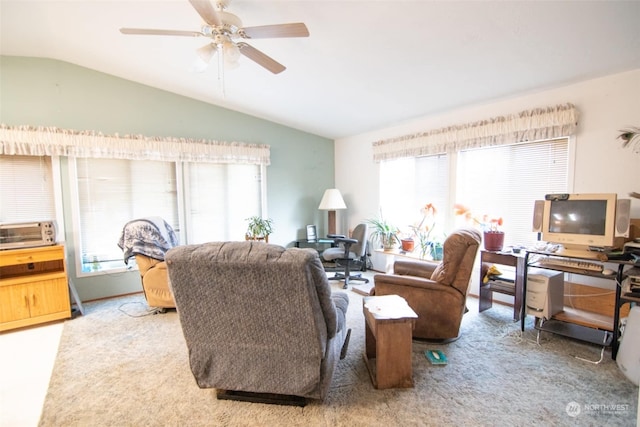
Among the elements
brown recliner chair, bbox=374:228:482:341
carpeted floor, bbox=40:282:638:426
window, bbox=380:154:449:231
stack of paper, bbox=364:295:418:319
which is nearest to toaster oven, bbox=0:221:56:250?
carpeted floor, bbox=40:282:638:426

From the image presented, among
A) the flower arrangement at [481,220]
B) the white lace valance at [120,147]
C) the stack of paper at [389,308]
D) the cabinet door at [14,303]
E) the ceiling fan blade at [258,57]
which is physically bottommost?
the cabinet door at [14,303]

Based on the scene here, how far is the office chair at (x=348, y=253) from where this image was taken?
3.85 metres

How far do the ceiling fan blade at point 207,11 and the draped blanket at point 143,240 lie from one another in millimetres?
2289

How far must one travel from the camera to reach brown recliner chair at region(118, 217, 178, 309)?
3020 millimetres

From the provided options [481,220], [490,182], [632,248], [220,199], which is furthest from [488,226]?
[220,199]

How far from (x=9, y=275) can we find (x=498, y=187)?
5.37 metres

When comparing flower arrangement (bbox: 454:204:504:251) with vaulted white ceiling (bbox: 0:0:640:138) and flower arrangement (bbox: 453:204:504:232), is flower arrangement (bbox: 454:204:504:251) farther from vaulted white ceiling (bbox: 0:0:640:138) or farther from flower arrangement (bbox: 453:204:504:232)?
vaulted white ceiling (bbox: 0:0:640:138)

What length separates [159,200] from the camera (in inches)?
153

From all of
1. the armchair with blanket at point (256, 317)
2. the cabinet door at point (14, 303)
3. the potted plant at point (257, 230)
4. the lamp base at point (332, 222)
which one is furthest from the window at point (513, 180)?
the cabinet door at point (14, 303)

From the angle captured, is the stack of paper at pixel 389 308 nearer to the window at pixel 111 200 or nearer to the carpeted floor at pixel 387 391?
the carpeted floor at pixel 387 391

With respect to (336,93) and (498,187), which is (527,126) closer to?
(498,187)

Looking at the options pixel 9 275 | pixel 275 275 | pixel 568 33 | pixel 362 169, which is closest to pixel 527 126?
pixel 568 33

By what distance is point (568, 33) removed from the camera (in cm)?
195

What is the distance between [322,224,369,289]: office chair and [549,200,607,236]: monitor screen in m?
2.10
